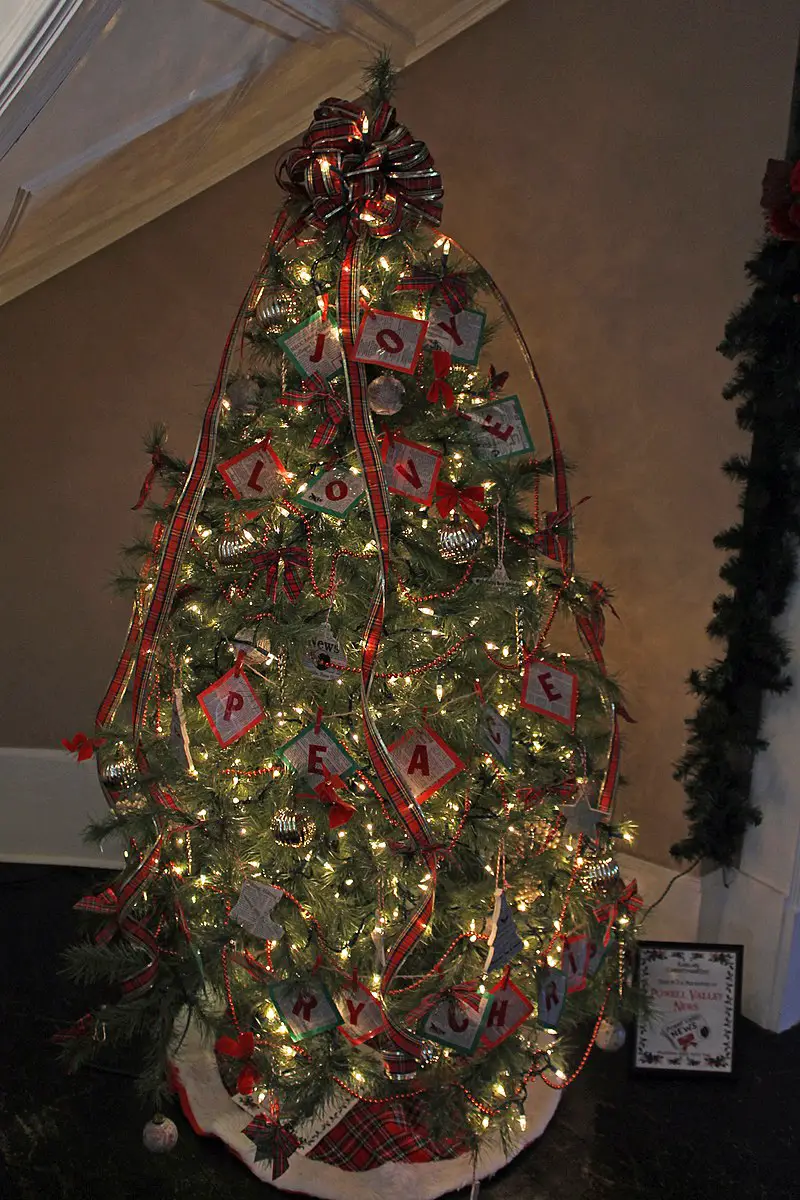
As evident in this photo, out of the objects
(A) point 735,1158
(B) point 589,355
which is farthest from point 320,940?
(B) point 589,355

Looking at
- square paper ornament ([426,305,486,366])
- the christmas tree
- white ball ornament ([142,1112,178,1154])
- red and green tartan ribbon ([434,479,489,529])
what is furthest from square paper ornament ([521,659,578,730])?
white ball ornament ([142,1112,178,1154])

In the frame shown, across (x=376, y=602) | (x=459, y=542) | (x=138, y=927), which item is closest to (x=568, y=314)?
(x=459, y=542)

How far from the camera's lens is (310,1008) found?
2.00m

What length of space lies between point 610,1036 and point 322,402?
1707mm

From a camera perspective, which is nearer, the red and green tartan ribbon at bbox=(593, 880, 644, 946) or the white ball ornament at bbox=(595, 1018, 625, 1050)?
the red and green tartan ribbon at bbox=(593, 880, 644, 946)

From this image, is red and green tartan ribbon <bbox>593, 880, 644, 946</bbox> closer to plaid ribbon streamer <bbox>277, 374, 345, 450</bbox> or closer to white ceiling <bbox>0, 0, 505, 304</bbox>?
plaid ribbon streamer <bbox>277, 374, 345, 450</bbox>

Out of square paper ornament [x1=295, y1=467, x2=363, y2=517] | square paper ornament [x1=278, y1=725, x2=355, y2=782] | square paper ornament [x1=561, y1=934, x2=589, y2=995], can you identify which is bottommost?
square paper ornament [x1=561, y1=934, x2=589, y2=995]

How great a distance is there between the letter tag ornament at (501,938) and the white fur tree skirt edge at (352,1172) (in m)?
0.55

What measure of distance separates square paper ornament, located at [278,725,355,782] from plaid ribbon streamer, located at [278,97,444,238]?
3.20ft

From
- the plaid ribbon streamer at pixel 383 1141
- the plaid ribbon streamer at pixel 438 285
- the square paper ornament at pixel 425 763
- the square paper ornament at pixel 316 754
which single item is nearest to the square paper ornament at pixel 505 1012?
the plaid ribbon streamer at pixel 383 1141

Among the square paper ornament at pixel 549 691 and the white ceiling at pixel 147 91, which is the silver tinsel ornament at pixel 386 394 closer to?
the square paper ornament at pixel 549 691

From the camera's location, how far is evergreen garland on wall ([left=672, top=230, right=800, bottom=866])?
2.29m

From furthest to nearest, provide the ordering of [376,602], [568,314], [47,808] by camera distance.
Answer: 1. [47,808]
2. [568,314]
3. [376,602]

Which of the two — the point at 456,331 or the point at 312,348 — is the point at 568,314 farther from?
the point at 312,348
